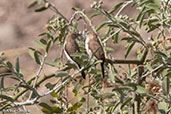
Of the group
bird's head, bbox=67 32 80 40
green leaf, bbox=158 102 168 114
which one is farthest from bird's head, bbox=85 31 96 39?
green leaf, bbox=158 102 168 114

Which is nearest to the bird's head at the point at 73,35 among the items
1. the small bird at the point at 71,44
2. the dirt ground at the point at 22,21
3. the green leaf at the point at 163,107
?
the small bird at the point at 71,44

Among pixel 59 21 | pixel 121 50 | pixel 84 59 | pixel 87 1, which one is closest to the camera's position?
pixel 84 59

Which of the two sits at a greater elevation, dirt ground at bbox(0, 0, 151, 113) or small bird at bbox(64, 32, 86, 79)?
dirt ground at bbox(0, 0, 151, 113)

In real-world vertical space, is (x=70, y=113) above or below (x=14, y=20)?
below

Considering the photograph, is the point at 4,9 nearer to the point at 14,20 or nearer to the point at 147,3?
the point at 14,20

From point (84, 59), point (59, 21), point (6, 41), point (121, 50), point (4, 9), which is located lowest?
point (84, 59)

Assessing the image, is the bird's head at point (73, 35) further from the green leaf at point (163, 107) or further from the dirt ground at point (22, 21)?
the dirt ground at point (22, 21)

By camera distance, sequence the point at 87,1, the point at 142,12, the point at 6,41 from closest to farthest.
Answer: the point at 142,12
the point at 87,1
the point at 6,41

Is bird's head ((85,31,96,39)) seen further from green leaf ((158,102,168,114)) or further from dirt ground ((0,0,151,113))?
dirt ground ((0,0,151,113))

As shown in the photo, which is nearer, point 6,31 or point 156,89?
point 156,89

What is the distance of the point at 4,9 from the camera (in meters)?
9.03

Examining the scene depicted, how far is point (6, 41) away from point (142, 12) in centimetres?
687

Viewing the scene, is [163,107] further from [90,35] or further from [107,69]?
[90,35]

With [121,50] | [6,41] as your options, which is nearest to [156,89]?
[121,50]
